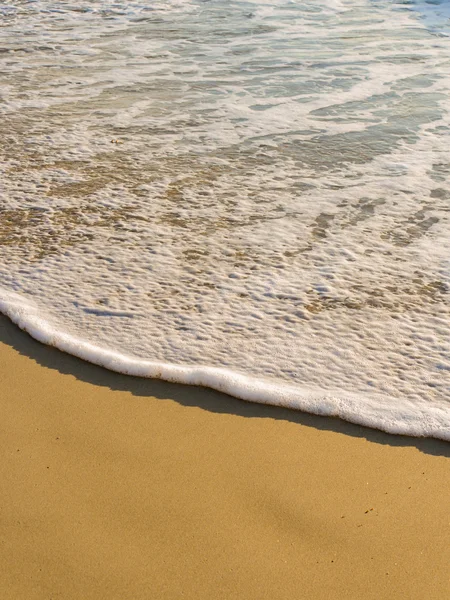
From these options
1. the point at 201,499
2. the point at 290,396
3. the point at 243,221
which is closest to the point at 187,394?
the point at 290,396

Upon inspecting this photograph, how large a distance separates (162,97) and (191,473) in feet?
14.9

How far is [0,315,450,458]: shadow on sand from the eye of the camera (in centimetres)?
230

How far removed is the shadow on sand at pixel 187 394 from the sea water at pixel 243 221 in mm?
36

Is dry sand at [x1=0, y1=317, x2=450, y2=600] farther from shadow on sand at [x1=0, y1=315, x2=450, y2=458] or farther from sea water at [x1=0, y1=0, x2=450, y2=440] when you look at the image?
sea water at [x1=0, y1=0, x2=450, y2=440]

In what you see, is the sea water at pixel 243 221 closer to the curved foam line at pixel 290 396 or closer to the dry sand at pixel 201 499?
the curved foam line at pixel 290 396

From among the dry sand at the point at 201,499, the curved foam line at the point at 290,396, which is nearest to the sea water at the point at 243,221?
the curved foam line at the point at 290,396

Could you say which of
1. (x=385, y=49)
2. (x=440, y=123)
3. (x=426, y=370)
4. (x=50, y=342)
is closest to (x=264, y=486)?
(x=426, y=370)

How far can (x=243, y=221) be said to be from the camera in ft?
12.4

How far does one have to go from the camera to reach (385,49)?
7.73m

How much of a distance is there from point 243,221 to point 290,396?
1513 millimetres

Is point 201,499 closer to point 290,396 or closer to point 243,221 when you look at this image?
point 290,396

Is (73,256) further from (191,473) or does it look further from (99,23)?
(99,23)

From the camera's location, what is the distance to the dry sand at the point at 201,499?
1.81m

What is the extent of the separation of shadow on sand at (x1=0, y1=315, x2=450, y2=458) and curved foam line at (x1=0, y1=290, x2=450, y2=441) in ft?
0.07
